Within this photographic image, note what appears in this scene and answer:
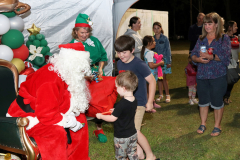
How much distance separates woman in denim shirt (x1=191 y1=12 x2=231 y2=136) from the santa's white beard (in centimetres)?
189

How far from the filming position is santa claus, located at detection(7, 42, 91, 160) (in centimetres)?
222

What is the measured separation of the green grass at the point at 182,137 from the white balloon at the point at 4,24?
2329mm

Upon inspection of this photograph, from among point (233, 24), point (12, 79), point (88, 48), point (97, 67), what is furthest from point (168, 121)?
point (12, 79)

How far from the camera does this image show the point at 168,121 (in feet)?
14.9

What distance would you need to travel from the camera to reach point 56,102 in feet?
7.32

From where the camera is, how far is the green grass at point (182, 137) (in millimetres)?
3287

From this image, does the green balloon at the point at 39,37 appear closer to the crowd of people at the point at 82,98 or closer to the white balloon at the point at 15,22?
the white balloon at the point at 15,22

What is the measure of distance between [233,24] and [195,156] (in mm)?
3058

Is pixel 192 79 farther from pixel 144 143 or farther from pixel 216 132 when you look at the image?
pixel 144 143

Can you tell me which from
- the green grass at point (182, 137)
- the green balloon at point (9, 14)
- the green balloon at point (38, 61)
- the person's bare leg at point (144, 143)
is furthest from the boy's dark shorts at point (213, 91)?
the green balloon at point (9, 14)

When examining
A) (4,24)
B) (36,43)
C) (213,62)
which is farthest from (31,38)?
(213,62)

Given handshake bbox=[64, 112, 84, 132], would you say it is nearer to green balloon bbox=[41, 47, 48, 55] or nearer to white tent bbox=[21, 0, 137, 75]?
green balloon bbox=[41, 47, 48, 55]

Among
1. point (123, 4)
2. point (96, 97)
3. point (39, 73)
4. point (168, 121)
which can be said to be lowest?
point (168, 121)

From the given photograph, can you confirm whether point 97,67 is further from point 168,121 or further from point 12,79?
point 168,121
